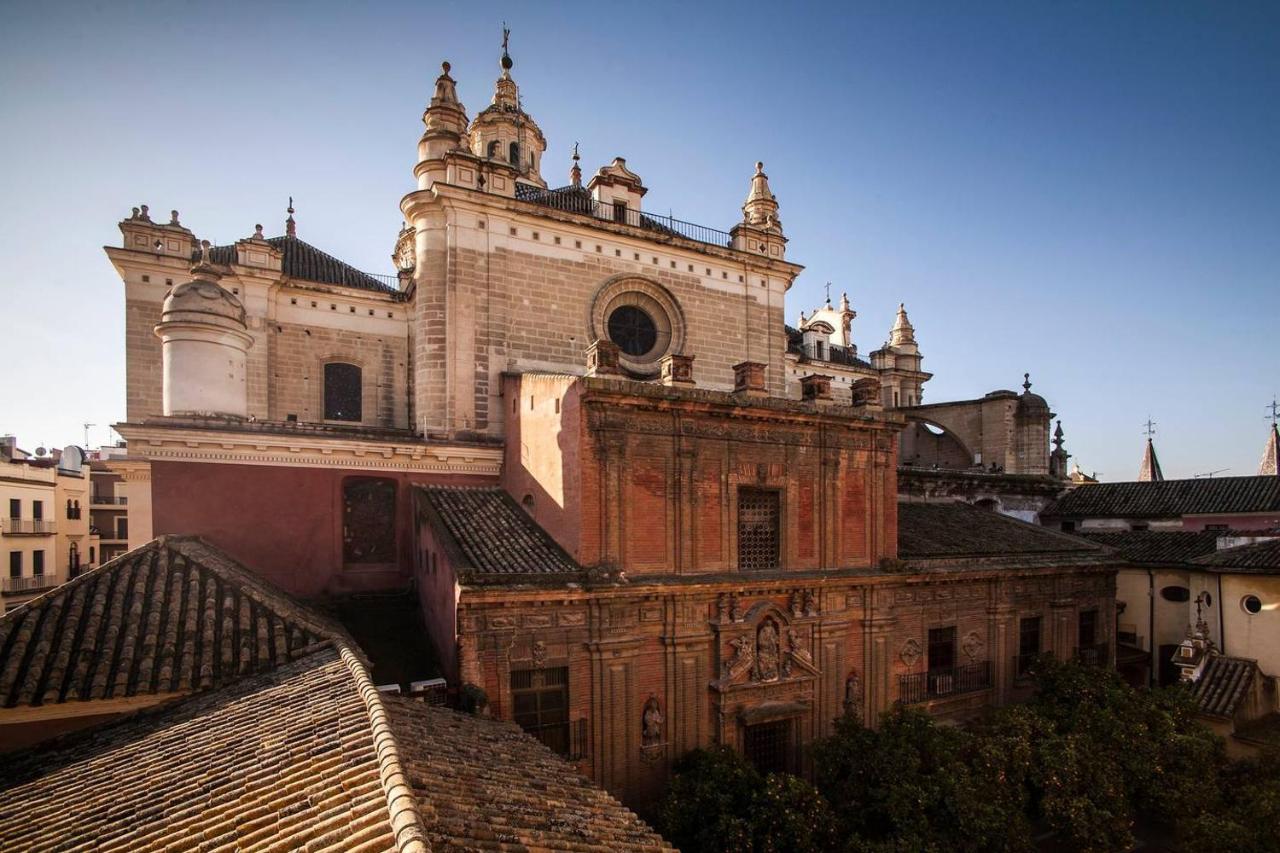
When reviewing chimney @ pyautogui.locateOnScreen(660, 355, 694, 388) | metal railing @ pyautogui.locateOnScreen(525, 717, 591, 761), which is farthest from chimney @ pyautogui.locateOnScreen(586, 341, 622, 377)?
metal railing @ pyautogui.locateOnScreen(525, 717, 591, 761)

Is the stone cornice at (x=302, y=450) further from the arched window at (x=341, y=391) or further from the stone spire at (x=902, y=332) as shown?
the stone spire at (x=902, y=332)

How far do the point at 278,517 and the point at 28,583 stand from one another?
22.5m

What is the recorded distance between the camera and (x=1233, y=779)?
496 inches

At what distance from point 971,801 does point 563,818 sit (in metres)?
7.56

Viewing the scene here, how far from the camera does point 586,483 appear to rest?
11.8 metres

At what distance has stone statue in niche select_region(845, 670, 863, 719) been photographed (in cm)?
1412

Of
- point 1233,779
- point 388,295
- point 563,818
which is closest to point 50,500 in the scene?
point 388,295

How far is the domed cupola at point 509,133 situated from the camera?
28.9 metres

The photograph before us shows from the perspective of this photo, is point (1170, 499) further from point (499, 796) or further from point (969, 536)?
point (499, 796)

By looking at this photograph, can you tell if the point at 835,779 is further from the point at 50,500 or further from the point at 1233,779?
the point at 50,500

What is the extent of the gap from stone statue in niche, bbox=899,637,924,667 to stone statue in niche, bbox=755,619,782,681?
3.83m

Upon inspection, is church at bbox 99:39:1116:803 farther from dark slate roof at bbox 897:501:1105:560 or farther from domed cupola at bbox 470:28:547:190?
domed cupola at bbox 470:28:547:190

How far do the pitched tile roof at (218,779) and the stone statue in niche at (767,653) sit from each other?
26.5 ft

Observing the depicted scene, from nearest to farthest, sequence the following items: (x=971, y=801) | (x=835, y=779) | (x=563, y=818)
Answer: (x=563, y=818), (x=971, y=801), (x=835, y=779)
